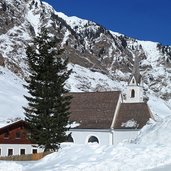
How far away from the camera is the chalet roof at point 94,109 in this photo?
6097 centimetres

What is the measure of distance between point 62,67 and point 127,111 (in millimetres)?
24578

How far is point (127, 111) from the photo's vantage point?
62375 mm

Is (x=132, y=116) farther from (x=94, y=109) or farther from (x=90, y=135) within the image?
(x=90, y=135)

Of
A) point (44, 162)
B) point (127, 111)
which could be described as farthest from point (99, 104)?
point (44, 162)

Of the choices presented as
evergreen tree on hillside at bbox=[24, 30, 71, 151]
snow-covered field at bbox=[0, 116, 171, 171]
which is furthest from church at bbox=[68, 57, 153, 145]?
snow-covered field at bbox=[0, 116, 171, 171]

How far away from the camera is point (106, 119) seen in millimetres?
60875

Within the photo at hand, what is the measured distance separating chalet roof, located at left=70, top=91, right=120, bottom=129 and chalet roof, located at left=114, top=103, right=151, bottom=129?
122 centimetres

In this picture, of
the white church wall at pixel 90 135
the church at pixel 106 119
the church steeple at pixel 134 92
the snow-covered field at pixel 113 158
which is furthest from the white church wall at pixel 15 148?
the snow-covered field at pixel 113 158

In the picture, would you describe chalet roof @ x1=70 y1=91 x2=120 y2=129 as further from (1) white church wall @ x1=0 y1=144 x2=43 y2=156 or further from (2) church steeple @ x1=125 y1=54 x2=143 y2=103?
(2) church steeple @ x1=125 y1=54 x2=143 y2=103

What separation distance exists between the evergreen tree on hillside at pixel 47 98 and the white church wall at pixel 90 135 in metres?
20.8

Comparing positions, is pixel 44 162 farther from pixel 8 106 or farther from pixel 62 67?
pixel 8 106

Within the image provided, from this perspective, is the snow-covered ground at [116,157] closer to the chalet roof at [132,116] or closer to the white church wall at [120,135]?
the white church wall at [120,135]

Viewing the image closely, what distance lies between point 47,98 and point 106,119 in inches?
902

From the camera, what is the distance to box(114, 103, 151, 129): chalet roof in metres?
59.3
